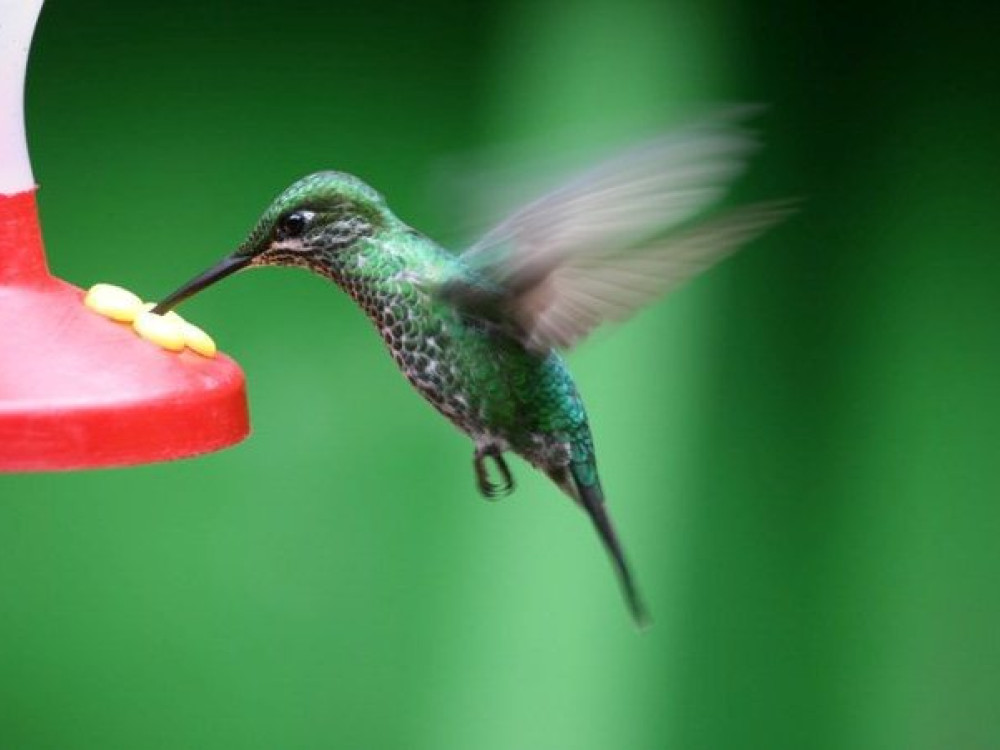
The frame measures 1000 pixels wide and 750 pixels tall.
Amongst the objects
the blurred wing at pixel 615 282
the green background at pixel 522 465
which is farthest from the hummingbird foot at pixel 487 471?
the green background at pixel 522 465

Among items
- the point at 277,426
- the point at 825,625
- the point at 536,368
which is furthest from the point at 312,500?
the point at 536,368

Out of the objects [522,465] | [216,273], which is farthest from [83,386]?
[522,465]

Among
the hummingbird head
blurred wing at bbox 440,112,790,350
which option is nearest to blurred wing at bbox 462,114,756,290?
blurred wing at bbox 440,112,790,350

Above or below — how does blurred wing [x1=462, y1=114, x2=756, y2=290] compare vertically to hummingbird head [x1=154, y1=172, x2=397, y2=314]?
above

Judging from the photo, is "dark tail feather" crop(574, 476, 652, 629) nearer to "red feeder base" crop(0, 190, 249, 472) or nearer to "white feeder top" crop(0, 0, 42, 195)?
"red feeder base" crop(0, 190, 249, 472)

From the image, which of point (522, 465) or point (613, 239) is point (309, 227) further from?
point (522, 465)

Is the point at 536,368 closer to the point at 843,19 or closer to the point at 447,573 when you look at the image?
the point at 447,573

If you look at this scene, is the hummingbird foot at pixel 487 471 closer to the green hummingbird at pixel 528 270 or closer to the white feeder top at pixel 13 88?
the green hummingbird at pixel 528 270
